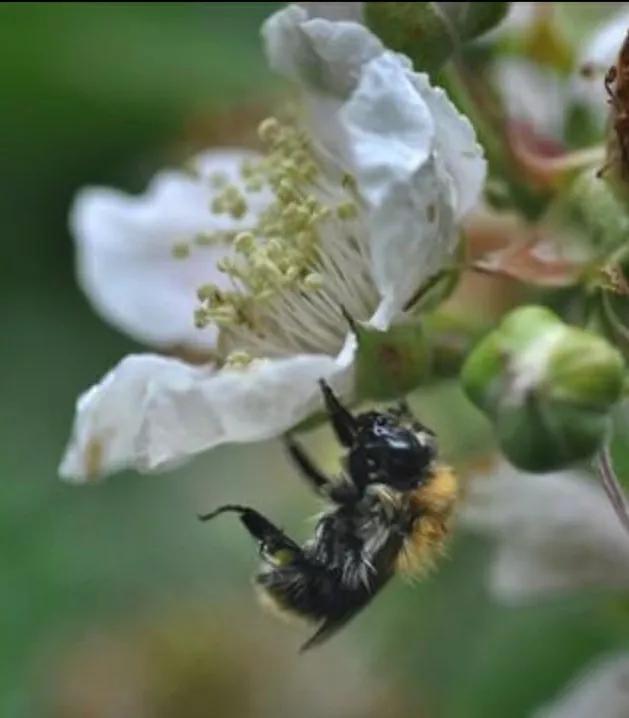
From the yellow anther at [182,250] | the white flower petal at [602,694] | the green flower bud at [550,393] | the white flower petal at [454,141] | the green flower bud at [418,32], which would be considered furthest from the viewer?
the yellow anther at [182,250]

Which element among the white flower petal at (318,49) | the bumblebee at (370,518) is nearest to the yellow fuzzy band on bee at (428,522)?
the bumblebee at (370,518)

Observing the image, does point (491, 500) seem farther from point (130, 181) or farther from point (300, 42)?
point (130, 181)

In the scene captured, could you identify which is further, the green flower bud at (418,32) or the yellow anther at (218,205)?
the yellow anther at (218,205)

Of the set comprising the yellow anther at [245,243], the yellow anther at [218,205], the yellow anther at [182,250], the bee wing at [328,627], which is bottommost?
the bee wing at [328,627]

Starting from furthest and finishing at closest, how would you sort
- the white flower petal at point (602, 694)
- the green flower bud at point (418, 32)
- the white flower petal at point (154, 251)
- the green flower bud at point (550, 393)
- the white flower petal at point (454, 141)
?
the white flower petal at point (154, 251) < the white flower petal at point (602, 694) < the green flower bud at point (418, 32) < the white flower petal at point (454, 141) < the green flower bud at point (550, 393)

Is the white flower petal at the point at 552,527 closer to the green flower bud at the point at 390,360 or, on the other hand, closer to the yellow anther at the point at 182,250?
the green flower bud at the point at 390,360

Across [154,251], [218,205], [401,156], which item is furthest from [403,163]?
[154,251]
